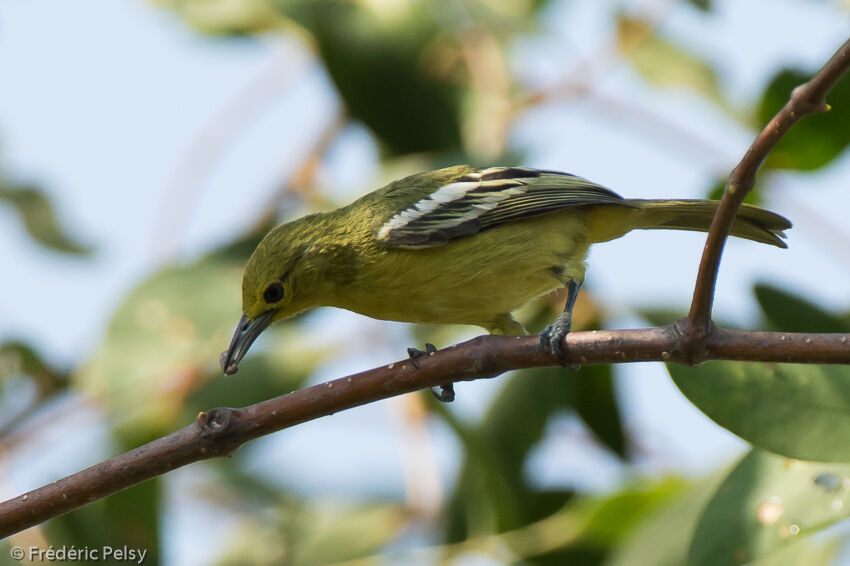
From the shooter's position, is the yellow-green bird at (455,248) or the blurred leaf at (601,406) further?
the blurred leaf at (601,406)

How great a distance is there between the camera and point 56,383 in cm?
494

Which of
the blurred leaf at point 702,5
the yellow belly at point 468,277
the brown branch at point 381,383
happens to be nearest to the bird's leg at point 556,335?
the brown branch at point 381,383

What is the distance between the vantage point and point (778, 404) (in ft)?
8.95

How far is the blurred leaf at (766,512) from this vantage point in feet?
9.28

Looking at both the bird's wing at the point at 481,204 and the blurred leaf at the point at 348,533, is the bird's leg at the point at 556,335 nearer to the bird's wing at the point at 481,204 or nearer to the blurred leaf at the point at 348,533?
the bird's wing at the point at 481,204

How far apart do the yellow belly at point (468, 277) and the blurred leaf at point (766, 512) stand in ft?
4.02

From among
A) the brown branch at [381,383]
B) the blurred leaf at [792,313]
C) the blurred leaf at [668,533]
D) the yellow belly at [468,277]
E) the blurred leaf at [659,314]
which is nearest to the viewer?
the brown branch at [381,383]

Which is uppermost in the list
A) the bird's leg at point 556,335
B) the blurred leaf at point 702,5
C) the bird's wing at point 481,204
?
the blurred leaf at point 702,5

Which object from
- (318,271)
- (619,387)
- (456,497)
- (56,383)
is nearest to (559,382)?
(619,387)

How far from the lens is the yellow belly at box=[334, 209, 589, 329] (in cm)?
377

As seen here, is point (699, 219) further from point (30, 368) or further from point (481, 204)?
point (30, 368)

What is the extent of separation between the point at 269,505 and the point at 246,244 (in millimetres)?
1692

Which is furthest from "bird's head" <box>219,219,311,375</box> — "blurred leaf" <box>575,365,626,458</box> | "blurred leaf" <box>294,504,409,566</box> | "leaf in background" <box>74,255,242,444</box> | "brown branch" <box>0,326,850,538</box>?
"blurred leaf" <box>575,365,626,458</box>

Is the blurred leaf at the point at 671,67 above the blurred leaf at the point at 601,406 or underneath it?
above
